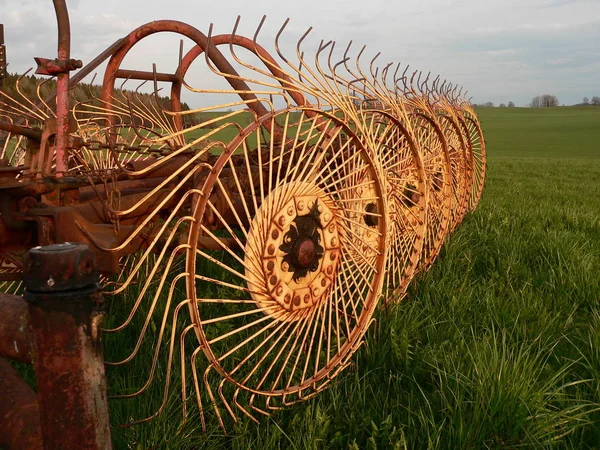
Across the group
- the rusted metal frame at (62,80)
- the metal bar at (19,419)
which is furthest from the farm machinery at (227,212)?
the metal bar at (19,419)

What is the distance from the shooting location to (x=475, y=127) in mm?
5164

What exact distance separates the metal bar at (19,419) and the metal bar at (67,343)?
0.06m

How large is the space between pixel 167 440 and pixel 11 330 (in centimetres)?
107

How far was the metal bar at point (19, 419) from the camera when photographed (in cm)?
97

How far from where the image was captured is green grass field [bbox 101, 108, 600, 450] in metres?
1.96

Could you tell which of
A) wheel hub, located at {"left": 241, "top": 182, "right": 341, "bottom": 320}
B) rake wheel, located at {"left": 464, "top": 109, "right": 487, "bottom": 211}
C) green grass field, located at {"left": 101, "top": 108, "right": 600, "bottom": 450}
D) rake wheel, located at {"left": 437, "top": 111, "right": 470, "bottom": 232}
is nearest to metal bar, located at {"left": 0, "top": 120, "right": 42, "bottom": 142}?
wheel hub, located at {"left": 241, "top": 182, "right": 341, "bottom": 320}

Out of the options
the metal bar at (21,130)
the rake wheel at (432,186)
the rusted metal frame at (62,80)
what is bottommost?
the rake wheel at (432,186)

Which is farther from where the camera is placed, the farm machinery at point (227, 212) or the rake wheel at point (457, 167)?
the rake wheel at point (457, 167)

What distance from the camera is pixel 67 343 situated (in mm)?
877

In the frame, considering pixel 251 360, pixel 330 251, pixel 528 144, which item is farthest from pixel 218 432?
pixel 528 144

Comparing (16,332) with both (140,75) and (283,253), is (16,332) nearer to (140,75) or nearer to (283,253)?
(283,253)

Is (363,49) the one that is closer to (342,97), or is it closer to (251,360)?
(342,97)

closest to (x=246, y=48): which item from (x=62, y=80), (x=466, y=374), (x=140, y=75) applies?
(x=140, y=75)

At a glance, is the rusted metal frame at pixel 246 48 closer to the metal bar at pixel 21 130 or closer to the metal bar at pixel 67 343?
the metal bar at pixel 21 130
